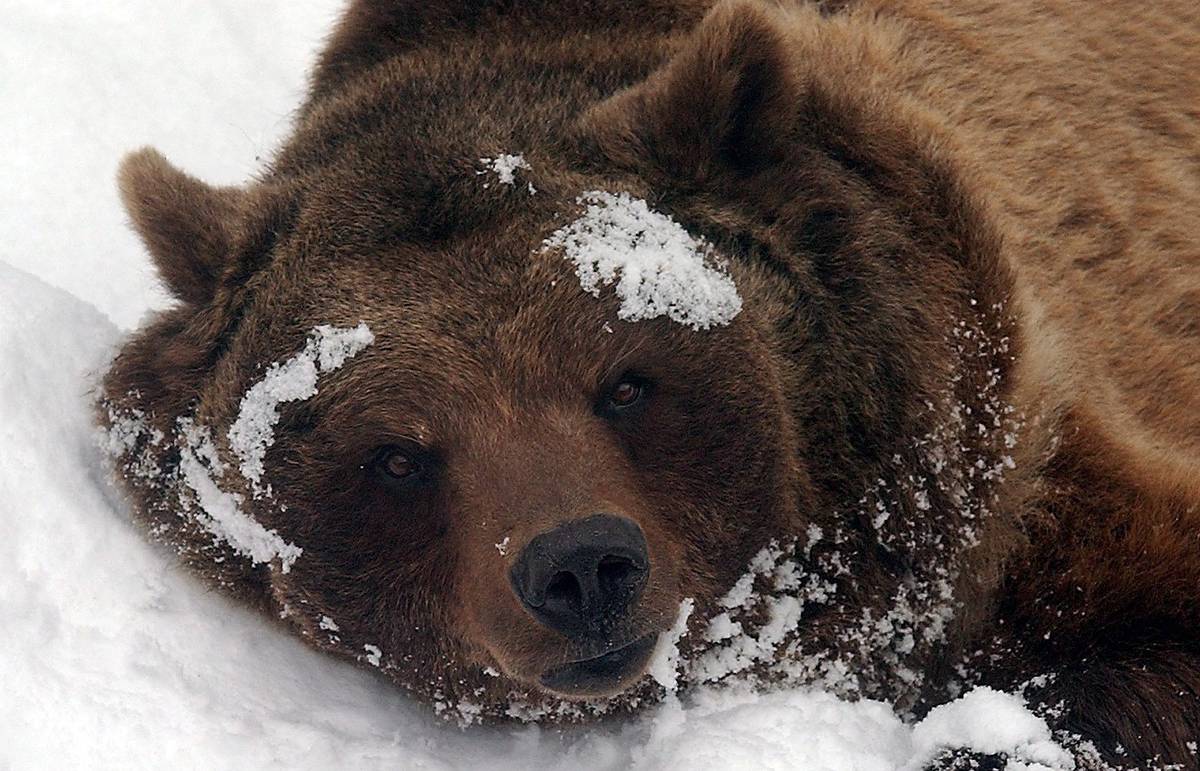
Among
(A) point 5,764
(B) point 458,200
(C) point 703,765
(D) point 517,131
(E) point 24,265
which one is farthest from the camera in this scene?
(E) point 24,265

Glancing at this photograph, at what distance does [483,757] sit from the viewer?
379 centimetres

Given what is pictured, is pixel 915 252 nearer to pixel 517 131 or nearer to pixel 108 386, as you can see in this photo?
pixel 517 131

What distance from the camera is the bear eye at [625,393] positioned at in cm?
356

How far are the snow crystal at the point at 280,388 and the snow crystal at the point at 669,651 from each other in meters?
0.96

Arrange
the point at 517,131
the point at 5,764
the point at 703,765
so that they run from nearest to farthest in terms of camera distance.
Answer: the point at 5,764
the point at 703,765
the point at 517,131

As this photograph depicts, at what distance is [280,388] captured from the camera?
143 inches

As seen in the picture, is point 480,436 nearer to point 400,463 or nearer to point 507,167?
point 400,463

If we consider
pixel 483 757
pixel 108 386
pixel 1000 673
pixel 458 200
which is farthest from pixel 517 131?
pixel 1000 673

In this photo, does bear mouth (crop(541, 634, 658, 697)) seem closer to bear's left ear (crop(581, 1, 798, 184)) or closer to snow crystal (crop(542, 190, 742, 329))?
snow crystal (crop(542, 190, 742, 329))

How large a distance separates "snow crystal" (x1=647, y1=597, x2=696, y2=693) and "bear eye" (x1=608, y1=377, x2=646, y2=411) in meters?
0.48

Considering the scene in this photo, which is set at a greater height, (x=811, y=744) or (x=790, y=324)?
(x=790, y=324)

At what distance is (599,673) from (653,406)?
2.10ft

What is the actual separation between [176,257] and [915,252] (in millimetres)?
1917

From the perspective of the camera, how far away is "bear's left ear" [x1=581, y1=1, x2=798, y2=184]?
12.3 feet
